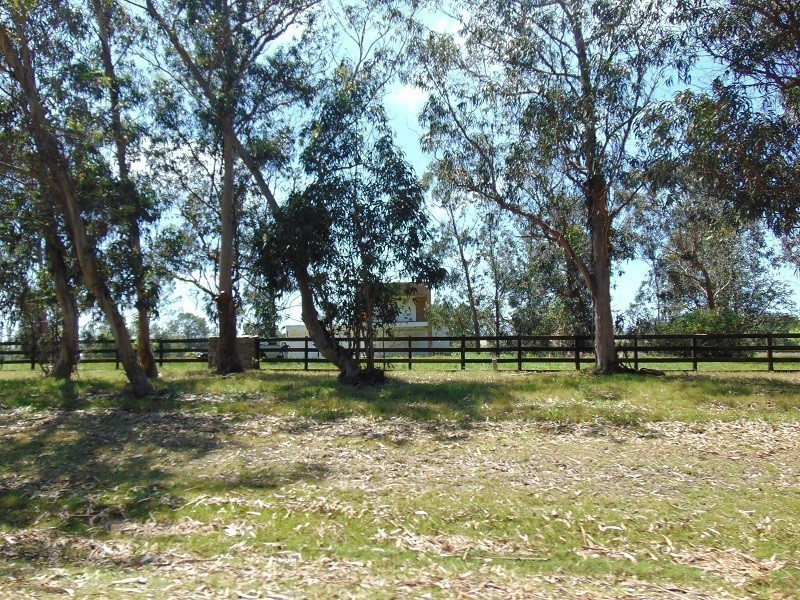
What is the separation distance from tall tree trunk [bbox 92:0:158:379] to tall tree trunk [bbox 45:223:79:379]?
202cm

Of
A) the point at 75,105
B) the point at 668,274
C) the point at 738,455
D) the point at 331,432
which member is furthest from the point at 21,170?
the point at 668,274

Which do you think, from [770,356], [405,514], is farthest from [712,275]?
[405,514]

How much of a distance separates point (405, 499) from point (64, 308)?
16370 millimetres

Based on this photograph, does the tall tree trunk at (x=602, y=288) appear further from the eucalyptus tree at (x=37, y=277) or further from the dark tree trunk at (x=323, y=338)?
the eucalyptus tree at (x=37, y=277)

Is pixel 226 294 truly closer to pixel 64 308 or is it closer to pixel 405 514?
pixel 64 308

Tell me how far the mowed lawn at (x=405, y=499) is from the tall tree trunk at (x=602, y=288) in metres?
5.61

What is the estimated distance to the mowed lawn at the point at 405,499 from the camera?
635 centimetres

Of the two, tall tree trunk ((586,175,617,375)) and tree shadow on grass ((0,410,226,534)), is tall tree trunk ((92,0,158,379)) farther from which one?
tall tree trunk ((586,175,617,375))

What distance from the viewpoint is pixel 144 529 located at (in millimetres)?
7719

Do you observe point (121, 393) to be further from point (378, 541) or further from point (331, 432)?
point (378, 541)

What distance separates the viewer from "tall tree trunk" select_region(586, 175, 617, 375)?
2138cm

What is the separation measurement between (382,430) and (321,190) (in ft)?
26.9

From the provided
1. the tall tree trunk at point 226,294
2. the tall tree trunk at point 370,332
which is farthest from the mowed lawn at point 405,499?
the tall tree trunk at point 226,294

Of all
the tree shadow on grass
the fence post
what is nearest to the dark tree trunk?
the tree shadow on grass
